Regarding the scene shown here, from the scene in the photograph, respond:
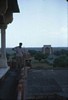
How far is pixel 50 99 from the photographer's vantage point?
32.6 feet

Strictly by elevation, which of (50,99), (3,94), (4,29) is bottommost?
(50,99)

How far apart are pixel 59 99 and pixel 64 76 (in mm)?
4938

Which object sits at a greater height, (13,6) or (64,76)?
(13,6)

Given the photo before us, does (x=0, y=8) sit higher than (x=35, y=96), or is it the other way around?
(x=0, y=8)

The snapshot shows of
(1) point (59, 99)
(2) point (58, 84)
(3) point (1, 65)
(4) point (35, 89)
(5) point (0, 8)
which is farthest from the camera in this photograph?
(3) point (1, 65)

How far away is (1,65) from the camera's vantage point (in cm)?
1377

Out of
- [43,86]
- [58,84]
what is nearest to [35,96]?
[43,86]

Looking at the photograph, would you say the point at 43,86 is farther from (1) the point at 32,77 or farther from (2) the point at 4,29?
(2) the point at 4,29

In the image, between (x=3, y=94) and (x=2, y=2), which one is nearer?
(x=3, y=94)

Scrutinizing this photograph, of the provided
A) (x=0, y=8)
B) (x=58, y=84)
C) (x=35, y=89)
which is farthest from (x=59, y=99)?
(x=0, y=8)

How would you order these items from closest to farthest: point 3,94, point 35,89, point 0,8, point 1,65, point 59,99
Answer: point 3,94, point 0,8, point 59,99, point 35,89, point 1,65

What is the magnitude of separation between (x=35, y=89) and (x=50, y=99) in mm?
1433

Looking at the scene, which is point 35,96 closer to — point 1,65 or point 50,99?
point 50,99

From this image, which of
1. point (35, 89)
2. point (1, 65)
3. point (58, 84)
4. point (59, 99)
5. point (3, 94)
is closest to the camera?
point (3, 94)
